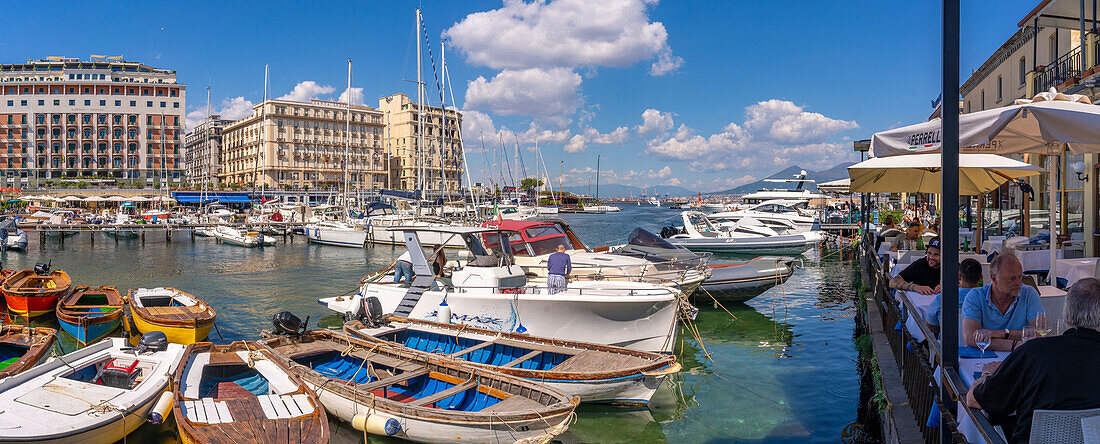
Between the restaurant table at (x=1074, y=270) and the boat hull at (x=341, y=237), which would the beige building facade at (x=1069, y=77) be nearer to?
the restaurant table at (x=1074, y=270)

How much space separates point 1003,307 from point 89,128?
127m

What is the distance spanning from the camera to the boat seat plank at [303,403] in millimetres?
8258

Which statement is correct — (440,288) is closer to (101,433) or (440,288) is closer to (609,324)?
(609,324)

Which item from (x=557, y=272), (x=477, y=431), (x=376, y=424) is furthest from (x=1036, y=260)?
(x=376, y=424)

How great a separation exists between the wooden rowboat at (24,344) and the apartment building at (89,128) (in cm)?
10381

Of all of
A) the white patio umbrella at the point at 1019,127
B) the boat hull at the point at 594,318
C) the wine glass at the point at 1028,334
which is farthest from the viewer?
the boat hull at the point at 594,318

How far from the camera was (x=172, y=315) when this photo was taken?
14.5 meters

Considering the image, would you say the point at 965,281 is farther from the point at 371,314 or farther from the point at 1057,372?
the point at 371,314

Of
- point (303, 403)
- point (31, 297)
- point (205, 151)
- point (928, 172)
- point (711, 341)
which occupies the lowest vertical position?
point (711, 341)

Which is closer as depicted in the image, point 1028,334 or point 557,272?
point 1028,334

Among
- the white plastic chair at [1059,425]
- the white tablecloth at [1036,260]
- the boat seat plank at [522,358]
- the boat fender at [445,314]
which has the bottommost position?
the boat seat plank at [522,358]

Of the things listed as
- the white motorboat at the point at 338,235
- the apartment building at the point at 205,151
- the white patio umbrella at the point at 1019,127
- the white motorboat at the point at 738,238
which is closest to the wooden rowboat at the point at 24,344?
the white patio umbrella at the point at 1019,127

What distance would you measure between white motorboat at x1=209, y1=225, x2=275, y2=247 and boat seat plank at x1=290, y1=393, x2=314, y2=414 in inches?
1553

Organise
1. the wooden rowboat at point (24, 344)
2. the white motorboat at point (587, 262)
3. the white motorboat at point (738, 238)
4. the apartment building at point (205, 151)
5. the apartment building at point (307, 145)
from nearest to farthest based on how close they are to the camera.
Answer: the wooden rowboat at point (24, 344), the white motorboat at point (587, 262), the white motorboat at point (738, 238), the apartment building at point (307, 145), the apartment building at point (205, 151)
